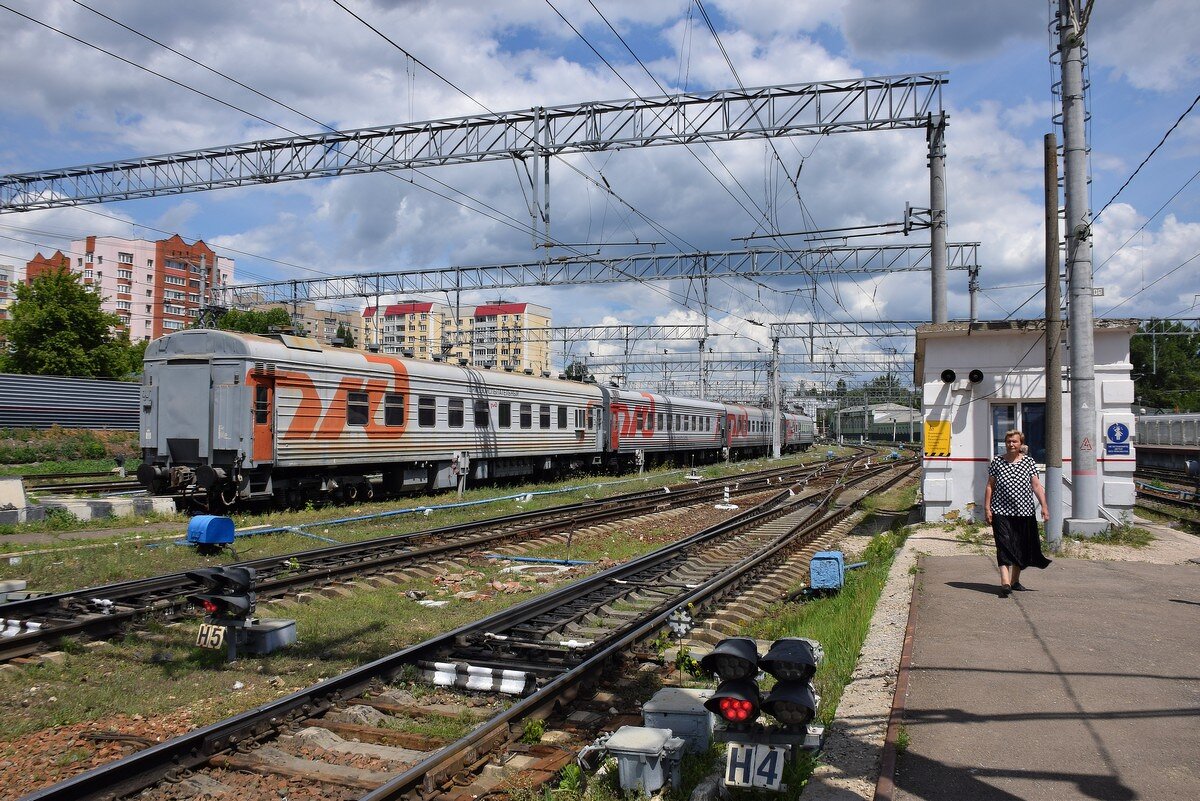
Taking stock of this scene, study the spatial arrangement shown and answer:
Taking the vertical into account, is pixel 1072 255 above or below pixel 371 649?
above

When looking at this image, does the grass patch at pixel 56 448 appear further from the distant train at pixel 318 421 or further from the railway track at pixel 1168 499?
the railway track at pixel 1168 499

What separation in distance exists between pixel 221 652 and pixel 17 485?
11214 mm

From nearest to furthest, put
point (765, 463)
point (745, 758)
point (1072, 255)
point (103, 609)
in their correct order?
1. point (745, 758)
2. point (103, 609)
3. point (1072, 255)
4. point (765, 463)

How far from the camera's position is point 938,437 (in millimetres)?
15242

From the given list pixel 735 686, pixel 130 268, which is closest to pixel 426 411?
pixel 735 686

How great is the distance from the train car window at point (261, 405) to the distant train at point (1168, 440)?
123 ft

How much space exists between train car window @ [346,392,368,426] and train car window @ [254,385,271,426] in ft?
6.50

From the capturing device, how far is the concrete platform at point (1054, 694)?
160 inches

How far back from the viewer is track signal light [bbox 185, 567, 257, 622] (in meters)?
6.71

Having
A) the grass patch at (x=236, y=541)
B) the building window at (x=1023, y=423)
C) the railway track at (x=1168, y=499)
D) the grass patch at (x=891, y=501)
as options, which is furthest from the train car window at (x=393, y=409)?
the railway track at (x=1168, y=499)

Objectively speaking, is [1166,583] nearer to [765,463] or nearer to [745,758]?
Result: [745,758]

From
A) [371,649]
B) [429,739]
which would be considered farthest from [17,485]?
[429,739]

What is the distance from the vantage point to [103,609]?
815 centimetres

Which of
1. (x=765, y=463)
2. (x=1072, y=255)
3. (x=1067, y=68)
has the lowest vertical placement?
(x=765, y=463)
